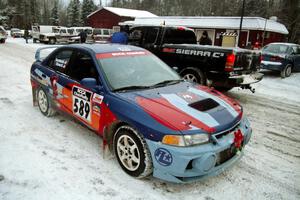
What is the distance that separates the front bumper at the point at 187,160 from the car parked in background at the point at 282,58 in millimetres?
10508

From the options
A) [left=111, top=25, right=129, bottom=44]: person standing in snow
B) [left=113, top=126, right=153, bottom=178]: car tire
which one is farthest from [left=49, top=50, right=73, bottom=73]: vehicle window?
[left=111, top=25, right=129, bottom=44]: person standing in snow

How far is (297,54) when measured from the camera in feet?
44.4

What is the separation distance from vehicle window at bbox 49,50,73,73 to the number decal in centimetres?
66

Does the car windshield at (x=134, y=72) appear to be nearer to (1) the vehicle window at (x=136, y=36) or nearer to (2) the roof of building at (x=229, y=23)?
(1) the vehicle window at (x=136, y=36)

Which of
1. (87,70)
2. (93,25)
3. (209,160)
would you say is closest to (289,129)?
(209,160)

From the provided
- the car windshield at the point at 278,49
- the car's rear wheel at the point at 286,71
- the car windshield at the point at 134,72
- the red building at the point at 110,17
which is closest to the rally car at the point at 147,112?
the car windshield at the point at 134,72

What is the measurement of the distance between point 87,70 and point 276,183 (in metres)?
3.15

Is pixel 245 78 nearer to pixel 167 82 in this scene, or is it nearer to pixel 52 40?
pixel 167 82

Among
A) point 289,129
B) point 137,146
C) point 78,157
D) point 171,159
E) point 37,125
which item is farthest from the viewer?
point 289,129

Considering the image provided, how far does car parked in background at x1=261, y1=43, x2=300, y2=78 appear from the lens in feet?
40.9

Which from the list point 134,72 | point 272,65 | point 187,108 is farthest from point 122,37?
point 272,65

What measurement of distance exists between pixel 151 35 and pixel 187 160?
6564 mm

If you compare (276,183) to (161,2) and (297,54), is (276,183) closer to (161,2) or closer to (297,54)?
(297,54)

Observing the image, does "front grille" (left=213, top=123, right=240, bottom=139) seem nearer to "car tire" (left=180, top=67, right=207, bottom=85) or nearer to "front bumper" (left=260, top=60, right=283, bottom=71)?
"car tire" (left=180, top=67, right=207, bottom=85)
